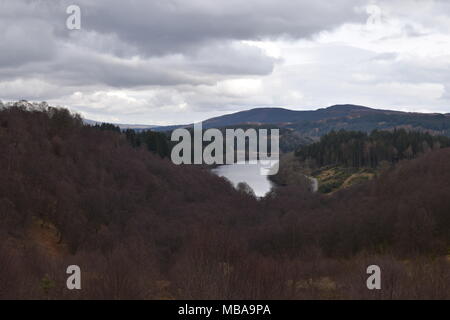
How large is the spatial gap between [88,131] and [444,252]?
303 ft

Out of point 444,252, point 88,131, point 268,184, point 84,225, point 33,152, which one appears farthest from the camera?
point 268,184

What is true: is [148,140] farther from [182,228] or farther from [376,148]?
[182,228]

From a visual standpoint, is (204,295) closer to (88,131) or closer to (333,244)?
(333,244)

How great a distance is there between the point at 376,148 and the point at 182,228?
119 meters

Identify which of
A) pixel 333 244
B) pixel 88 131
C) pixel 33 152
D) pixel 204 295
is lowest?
pixel 333 244

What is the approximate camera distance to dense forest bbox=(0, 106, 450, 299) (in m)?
15.3

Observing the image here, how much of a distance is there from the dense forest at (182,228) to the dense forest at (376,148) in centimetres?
5968

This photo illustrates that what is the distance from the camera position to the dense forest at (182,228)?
50.1ft

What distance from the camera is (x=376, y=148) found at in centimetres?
16512

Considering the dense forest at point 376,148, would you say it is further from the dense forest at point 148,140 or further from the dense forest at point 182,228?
the dense forest at point 148,140

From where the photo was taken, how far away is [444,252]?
4159cm

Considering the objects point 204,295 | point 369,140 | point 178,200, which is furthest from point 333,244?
point 369,140

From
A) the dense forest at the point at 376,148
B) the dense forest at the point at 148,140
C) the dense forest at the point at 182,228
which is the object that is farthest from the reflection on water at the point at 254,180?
the dense forest at the point at 376,148

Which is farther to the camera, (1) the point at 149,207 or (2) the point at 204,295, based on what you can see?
(1) the point at 149,207
